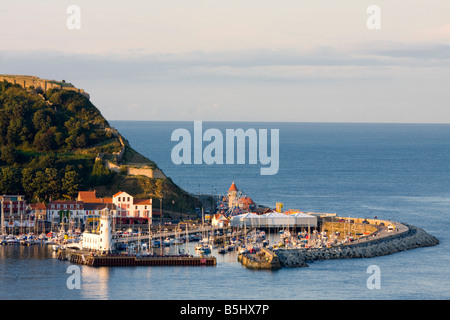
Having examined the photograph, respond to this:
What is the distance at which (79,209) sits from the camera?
9425 cm

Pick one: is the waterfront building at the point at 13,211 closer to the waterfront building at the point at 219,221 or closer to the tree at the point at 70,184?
the tree at the point at 70,184

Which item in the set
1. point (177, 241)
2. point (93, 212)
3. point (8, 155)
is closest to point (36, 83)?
point (8, 155)

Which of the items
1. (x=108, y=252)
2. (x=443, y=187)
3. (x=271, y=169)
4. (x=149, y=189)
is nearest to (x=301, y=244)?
(x=108, y=252)

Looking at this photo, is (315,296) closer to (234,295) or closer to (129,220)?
(234,295)

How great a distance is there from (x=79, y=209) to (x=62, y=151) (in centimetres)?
1794

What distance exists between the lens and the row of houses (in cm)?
9288

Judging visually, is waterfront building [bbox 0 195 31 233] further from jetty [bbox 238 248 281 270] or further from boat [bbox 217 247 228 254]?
jetty [bbox 238 248 281 270]

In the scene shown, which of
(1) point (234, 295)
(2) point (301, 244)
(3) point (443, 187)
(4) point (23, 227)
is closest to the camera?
(1) point (234, 295)

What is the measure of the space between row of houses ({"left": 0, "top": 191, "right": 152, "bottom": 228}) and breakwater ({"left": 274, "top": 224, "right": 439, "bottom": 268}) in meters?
20.4

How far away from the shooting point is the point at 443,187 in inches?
5512

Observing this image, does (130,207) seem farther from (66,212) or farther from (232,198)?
(232,198)

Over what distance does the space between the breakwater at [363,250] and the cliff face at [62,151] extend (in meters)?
25.0

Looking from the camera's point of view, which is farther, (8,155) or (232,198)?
(8,155)
